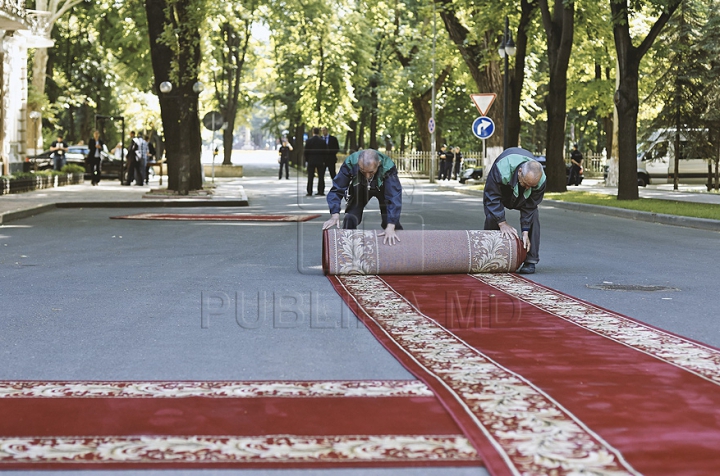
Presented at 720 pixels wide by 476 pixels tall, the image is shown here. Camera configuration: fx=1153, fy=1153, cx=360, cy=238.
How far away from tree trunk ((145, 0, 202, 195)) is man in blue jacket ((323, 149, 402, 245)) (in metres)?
19.1

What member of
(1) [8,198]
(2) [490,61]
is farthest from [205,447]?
(2) [490,61]

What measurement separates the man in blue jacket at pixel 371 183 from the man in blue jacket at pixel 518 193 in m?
1.03

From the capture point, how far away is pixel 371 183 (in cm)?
1259

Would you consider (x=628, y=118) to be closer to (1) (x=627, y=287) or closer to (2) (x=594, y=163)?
(1) (x=627, y=287)

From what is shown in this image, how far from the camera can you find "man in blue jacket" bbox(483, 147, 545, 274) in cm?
1197

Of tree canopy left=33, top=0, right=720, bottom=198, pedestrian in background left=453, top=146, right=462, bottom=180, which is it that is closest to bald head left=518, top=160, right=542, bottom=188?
tree canopy left=33, top=0, right=720, bottom=198

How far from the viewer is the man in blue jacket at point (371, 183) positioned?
39.6 feet

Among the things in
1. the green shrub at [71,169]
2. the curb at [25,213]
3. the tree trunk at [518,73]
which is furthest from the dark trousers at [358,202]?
the green shrub at [71,169]

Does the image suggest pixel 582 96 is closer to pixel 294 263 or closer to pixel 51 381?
pixel 294 263

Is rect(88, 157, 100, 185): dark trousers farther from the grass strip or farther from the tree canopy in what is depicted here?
the grass strip

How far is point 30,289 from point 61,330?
275cm

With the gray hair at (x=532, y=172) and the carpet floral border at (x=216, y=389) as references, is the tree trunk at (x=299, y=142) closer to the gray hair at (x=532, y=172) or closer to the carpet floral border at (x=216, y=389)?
the gray hair at (x=532, y=172)

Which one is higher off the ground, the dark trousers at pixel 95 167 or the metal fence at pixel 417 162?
the metal fence at pixel 417 162

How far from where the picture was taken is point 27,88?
47.6m
